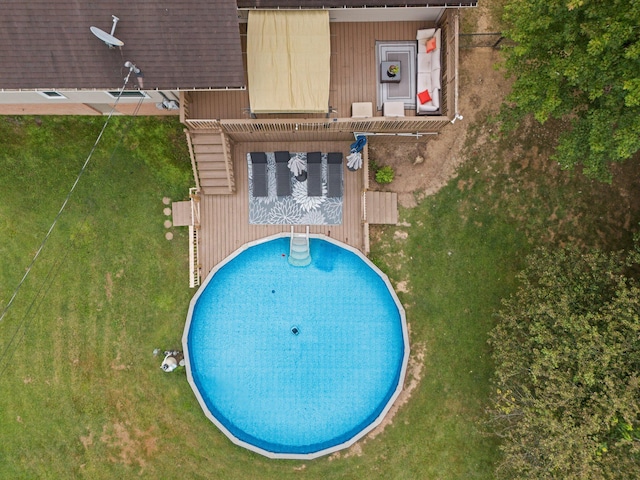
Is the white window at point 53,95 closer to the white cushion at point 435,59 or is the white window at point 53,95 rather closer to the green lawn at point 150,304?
the green lawn at point 150,304

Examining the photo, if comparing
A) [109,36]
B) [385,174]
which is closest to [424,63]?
[385,174]

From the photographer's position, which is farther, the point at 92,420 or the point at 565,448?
the point at 92,420

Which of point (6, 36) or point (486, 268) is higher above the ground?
point (6, 36)

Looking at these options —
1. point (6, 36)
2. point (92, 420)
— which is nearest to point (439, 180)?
point (6, 36)

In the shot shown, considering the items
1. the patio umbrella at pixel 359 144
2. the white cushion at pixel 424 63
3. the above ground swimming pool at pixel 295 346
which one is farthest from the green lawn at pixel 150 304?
the white cushion at pixel 424 63

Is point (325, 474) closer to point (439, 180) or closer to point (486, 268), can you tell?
point (486, 268)

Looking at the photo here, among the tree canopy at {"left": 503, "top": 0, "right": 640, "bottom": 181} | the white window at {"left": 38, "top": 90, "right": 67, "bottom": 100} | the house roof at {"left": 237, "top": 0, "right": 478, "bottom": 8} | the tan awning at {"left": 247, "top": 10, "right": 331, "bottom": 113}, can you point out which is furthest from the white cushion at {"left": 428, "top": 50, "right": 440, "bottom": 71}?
the white window at {"left": 38, "top": 90, "right": 67, "bottom": 100}
